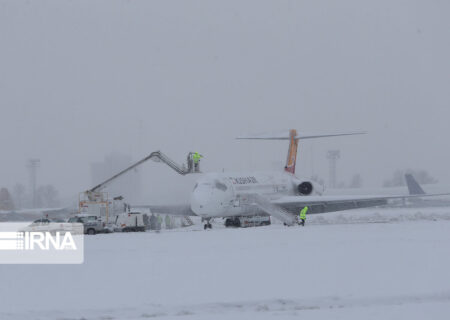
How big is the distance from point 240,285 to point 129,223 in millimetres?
23835

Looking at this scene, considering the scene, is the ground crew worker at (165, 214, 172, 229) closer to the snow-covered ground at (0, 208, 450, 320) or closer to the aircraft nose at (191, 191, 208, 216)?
the aircraft nose at (191, 191, 208, 216)

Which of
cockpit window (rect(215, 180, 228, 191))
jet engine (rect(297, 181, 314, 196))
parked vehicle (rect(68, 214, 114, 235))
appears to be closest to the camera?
parked vehicle (rect(68, 214, 114, 235))

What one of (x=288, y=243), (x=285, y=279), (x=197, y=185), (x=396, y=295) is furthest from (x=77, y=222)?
(x=396, y=295)

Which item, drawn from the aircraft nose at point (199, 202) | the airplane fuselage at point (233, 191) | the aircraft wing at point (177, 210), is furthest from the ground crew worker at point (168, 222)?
the aircraft nose at point (199, 202)

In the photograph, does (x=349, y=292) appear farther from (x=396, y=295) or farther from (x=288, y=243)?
(x=288, y=243)

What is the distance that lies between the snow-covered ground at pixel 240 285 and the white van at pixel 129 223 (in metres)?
16.4

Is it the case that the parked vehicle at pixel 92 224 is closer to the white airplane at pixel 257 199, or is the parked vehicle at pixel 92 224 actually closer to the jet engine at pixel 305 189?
the white airplane at pixel 257 199

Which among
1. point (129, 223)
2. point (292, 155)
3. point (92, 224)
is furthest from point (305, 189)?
point (92, 224)

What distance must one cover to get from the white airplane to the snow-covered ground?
20.4 meters

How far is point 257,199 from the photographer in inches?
1649

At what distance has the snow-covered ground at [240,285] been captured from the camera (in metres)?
10.5

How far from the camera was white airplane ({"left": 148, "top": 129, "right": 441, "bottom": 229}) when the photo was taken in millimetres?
39562

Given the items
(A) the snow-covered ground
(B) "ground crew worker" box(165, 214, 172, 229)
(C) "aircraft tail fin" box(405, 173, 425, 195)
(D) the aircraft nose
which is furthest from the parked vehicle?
(C) "aircraft tail fin" box(405, 173, 425, 195)

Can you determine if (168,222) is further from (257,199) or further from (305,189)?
(305,189)
